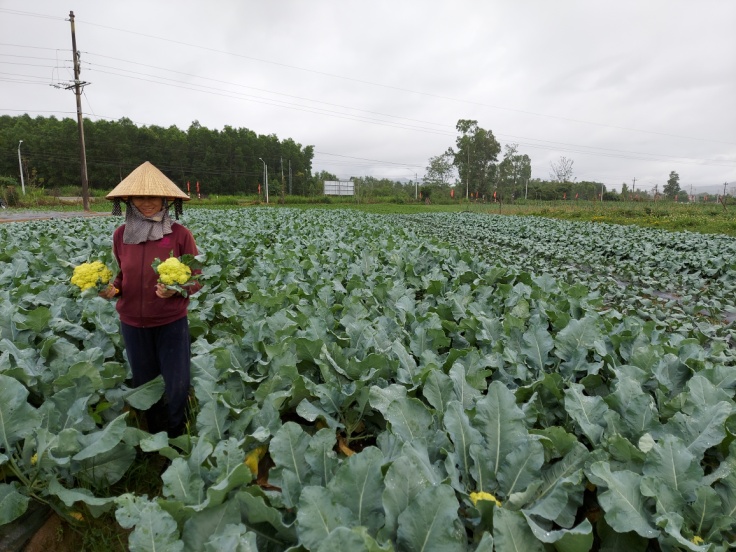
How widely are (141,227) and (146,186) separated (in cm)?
28

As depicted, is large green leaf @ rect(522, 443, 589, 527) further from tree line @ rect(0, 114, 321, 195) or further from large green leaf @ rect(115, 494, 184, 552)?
tree line @ rect(0, 114, 321, 195)

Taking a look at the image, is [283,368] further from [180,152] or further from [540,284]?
[180,152]

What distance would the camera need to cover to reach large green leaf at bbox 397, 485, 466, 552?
4.19 ft

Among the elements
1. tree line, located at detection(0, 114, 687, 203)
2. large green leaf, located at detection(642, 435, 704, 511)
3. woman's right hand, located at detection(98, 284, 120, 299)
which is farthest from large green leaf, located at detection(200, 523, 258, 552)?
tree line, located at detection(0, 114, 687, 203)

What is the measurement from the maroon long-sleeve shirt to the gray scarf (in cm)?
4

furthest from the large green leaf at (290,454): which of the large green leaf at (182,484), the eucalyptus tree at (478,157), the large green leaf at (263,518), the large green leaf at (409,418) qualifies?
the eucalyptus tree at (478,157)

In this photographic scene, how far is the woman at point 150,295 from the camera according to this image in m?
2.65

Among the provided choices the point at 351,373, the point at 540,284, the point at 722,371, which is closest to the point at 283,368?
the point at 351,373

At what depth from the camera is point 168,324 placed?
2.70 meters

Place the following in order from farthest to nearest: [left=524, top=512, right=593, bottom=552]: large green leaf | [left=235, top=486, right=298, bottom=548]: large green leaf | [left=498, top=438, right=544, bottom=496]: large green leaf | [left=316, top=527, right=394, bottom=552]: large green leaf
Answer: [left=498, top=438, right=544, bottom=496]: large green leaf < [left=235, top=486, right=298, bottom=548]: large green leaf < [left=524, top=512, right=593, bottom=552]: large green leaf < [left=316, top=527, right=394, bottom=552]: large green leaf

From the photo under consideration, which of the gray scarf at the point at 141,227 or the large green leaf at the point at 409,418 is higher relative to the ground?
the gray scarf at the point at 141,227

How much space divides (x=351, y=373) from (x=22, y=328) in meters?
2.44

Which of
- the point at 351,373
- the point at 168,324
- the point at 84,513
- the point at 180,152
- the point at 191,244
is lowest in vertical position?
the point at 84,513

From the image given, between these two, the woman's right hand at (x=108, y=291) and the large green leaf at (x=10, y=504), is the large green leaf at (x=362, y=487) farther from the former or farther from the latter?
the woman's right hand at (x=108, y=291)
